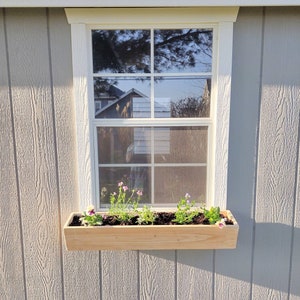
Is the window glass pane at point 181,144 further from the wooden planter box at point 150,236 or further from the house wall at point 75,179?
the wooden planter box at point 150,236

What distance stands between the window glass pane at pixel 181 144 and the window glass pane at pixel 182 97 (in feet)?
0.28

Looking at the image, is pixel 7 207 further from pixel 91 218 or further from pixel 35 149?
pixel 91 218

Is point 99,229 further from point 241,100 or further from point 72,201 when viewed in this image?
point 241,100

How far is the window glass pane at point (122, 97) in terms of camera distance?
4.69 feet

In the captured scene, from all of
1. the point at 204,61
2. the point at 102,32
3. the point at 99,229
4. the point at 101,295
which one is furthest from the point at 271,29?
the point at 101,295

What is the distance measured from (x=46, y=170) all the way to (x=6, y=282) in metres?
0.74

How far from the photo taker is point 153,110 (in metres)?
1.45

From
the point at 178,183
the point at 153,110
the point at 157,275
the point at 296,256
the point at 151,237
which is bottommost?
the point at 157,275

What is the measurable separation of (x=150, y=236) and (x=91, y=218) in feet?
1.06

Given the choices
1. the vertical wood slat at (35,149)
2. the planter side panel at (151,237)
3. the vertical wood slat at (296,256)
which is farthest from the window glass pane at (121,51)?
the vertical wood slat at (296,256)

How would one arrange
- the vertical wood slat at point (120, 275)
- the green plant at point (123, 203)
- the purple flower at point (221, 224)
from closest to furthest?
the purple flower at point (221, 224), the green plant at point (123, 203), the vertical wood slat at point (120, 275)

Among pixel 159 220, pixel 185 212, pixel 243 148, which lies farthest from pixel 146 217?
pixel 243 148

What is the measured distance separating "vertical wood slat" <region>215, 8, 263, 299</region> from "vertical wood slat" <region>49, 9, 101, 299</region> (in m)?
0.77

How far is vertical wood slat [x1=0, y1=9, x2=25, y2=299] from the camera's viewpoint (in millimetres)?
1389
